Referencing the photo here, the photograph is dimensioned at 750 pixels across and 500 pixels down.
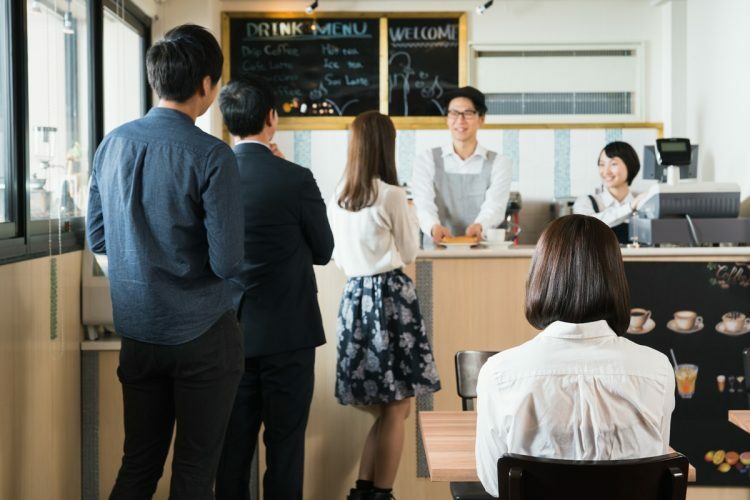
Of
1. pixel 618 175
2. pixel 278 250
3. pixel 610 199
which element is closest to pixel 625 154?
pixel 618 175

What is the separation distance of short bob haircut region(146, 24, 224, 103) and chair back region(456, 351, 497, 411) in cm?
107

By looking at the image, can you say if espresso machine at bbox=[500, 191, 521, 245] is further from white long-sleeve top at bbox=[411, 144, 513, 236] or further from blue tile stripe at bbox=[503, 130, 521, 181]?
white long-sleeve top at bbox=[411, 144, 513, 236]

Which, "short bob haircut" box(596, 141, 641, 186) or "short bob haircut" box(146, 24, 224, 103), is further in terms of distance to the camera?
"short bob haircut" box(596, 141, 641, 186)

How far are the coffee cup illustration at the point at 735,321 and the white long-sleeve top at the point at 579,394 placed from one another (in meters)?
1.95

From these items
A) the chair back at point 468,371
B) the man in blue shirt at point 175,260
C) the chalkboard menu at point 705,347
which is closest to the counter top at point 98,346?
the man in blue shirt at point 175,260

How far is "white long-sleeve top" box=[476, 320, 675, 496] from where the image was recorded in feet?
5.32

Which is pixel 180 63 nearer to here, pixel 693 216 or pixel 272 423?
pixel 272 423

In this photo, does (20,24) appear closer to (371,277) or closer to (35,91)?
(35,91)

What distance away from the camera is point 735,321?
3465mm

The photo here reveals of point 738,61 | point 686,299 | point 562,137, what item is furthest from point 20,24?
point 562,137

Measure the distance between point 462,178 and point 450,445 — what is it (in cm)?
263

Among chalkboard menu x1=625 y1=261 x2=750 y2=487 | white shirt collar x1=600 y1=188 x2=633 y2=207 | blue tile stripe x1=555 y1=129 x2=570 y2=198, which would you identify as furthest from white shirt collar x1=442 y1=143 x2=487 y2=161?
blue tile stripe x1=555 y1=129 x2=570 y2=198

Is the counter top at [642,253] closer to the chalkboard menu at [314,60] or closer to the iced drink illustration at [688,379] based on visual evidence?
the iced drink illustration at [688,379]

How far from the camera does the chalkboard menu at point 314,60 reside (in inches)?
242
